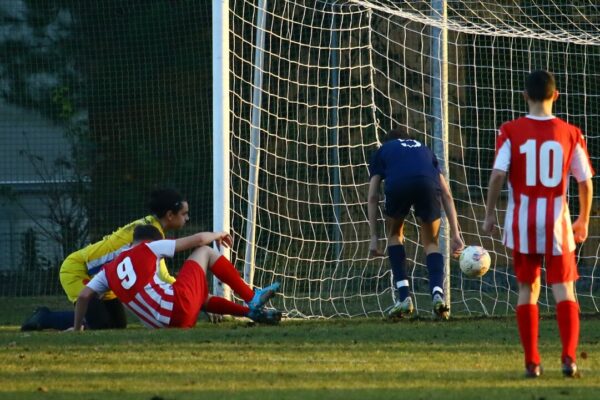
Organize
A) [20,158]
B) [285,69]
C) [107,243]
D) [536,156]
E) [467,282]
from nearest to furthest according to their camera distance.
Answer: [536,156], [107,243], [285,69], [467,282], [20,158]

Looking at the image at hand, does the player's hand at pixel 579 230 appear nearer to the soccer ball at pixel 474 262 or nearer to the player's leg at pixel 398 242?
the player's leg at pixel 398 242

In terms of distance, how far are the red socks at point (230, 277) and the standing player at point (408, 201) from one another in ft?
3.47

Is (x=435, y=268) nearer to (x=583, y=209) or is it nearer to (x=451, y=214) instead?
(x=451, y=214)

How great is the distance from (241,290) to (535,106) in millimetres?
3618

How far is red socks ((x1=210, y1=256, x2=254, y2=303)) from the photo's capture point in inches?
365

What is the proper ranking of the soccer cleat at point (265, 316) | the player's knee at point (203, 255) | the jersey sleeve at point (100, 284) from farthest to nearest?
the soccer cleat at point (265, 316), the player's knee at point (203, 255), the jersey sleeve at point (100, 284)

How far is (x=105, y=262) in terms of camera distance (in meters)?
9.88

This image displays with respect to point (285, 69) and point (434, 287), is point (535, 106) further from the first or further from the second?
point (285, 69)

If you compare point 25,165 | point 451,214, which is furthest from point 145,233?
point 25,165

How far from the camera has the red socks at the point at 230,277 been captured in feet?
30.5

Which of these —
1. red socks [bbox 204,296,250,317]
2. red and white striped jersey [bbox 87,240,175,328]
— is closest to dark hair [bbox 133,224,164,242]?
red and white striped jersey [bbox 87,240,175,328]

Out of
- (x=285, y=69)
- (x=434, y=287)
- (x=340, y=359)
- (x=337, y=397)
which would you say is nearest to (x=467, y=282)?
(x=285, y=69)

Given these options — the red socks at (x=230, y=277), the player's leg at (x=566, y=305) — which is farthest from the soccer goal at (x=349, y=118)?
the player's leg at (x=566, y=305)

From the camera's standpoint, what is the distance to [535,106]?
6.30m
